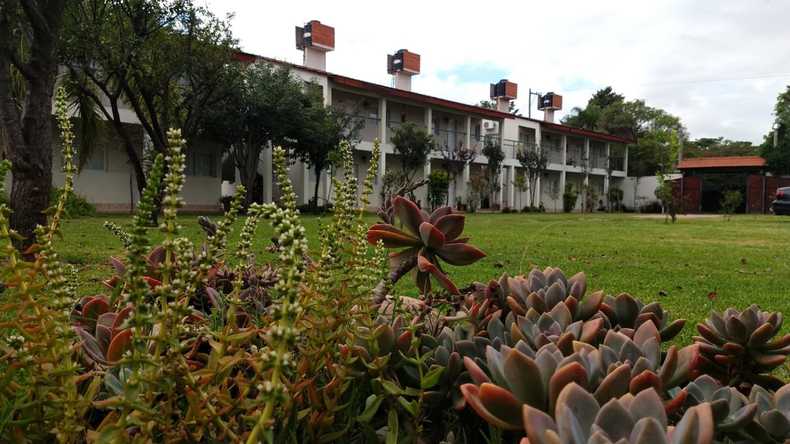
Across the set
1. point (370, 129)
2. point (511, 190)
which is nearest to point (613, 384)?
point (370, 129)

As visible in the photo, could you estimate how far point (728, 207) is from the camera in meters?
28.1

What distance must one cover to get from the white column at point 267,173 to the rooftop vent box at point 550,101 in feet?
92.7

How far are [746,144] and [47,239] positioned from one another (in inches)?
3079

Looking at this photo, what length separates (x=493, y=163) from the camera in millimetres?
29531

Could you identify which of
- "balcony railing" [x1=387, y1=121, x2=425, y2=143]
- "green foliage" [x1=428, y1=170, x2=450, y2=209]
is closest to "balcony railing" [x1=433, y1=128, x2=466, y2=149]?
"balcony railing" [x1=387, y1=121, x2=425, y2=143]

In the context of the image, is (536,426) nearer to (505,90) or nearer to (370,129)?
(370,129)

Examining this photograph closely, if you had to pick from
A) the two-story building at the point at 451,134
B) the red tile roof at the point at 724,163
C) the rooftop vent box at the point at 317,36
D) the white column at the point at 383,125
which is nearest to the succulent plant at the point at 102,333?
the two-story building at the point at 451,134

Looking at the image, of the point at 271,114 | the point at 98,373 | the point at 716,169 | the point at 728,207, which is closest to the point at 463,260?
the point at 98,373

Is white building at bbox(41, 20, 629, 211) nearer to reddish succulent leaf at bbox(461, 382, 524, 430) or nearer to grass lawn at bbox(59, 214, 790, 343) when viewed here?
grass lawn at bbox(59, 214, 790, 343)

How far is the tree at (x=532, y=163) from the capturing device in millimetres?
31828

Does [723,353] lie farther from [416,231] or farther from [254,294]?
[254,294]

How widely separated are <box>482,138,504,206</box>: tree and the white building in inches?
25.8

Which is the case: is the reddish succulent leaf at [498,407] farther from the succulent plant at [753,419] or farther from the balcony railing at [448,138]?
the balcony railing at [448,138]

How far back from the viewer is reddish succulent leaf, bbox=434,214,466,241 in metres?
1.18
